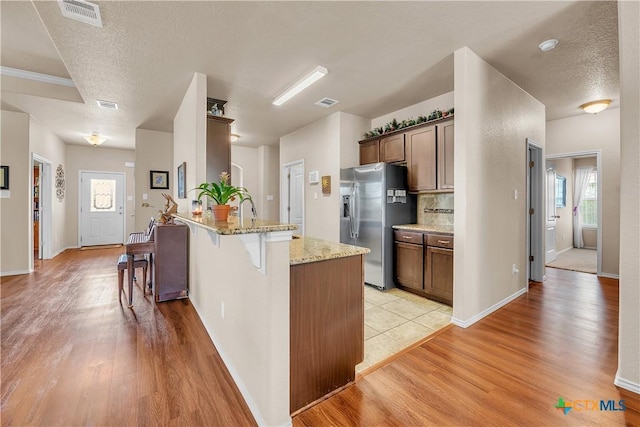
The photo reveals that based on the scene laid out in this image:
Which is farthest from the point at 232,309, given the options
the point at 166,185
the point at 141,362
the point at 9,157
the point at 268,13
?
the point at 9,157

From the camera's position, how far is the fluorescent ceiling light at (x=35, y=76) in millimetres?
3703

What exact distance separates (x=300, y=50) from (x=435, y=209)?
9.20ft

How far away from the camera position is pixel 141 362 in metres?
2.12

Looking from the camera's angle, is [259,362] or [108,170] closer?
[259,362]

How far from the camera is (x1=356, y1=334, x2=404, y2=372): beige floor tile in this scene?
7.04ft

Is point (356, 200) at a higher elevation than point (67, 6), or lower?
lower

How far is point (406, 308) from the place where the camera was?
3.25 metres

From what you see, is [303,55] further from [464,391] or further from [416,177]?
[464,391]

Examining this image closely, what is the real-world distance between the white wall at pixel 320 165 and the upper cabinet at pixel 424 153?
30.4 inches

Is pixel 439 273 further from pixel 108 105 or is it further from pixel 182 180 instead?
pixel 108 105

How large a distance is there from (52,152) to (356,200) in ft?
21.4

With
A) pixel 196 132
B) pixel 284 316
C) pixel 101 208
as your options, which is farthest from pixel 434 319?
pixel 101 208

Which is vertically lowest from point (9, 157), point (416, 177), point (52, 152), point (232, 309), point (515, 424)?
point (515, 424)

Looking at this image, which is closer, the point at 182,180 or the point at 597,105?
the point at 182,180
